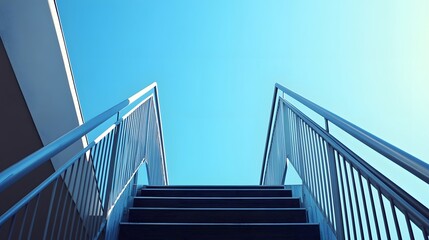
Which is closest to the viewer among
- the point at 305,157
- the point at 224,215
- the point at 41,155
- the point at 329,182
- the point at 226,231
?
the point at 41,155

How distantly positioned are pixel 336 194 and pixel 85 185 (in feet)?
4.16

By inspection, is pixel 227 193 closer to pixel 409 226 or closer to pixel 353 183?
pixel 353 183

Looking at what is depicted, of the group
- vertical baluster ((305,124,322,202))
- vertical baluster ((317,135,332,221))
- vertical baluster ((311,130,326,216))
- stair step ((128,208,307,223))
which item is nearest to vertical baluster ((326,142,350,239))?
vertical baluster ((317,135,332,221))

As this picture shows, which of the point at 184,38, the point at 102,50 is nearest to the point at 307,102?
the point at 102,50

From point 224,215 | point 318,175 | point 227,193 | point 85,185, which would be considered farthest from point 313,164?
point 85,185

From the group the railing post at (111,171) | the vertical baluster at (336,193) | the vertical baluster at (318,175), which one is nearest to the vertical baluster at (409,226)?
the vertical baluster at (336,193)

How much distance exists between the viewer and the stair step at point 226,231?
231 centimetres

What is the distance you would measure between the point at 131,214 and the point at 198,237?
65 cm

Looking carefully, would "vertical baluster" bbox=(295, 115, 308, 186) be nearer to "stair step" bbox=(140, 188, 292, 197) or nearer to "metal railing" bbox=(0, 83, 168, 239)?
"stair step" bbox=(140, 188, 292, 197)

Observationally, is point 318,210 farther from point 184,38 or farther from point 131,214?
point 184,38

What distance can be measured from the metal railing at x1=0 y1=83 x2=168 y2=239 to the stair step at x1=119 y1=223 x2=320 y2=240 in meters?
0.24

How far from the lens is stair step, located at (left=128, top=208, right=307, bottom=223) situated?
2635mm

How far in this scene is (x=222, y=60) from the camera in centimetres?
973

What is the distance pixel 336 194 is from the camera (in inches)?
76.5
